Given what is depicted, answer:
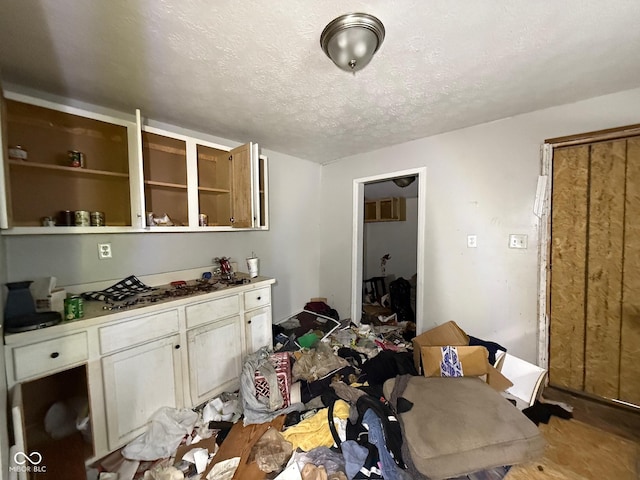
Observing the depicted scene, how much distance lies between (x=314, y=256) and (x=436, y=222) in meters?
1.59

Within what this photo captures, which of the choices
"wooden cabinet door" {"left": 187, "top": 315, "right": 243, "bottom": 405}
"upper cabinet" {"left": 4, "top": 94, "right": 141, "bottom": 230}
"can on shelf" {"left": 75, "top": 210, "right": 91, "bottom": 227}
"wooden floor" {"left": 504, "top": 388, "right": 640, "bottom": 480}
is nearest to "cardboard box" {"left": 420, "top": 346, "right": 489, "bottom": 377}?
"wooden floor" {"left": 504, "top": 388, "right": 640, "bottom": 480}

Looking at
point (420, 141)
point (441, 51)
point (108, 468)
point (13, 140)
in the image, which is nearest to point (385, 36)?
point (441, 51)

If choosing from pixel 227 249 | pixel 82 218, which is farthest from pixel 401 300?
pixel 82 218

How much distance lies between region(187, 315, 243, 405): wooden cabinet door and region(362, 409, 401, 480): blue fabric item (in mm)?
1065

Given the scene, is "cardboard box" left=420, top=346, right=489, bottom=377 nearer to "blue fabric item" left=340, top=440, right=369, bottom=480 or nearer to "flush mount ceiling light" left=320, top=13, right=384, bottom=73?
"blue fabric item" left=340, top=440, right=369, bottom=480

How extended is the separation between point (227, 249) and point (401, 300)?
99.0 inches

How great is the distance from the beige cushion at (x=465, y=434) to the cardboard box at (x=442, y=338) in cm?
50

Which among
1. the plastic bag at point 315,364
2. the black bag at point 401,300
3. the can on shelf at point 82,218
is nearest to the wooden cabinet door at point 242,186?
the can on shelf at point 82,218

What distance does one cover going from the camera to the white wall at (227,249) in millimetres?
1508

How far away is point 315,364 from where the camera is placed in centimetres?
195

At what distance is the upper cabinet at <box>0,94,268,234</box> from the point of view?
1.38 m

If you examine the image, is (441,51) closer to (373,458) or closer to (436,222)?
(436,222)

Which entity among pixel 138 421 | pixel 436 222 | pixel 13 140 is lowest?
pixel 138 421

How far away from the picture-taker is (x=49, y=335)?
1.17 m
